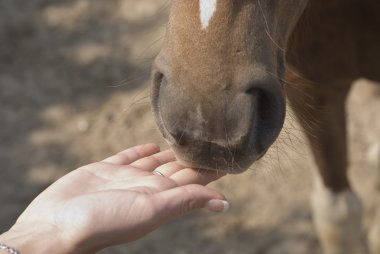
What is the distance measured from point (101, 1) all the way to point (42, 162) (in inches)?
44.2

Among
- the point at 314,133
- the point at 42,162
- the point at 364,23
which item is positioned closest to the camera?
the point at 364,23

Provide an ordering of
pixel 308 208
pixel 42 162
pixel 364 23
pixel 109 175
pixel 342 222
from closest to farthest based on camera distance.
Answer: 1. pixel 109 175
2. pixel 364 23
3. pixel 342 222
4. pixel 308 208
5. pixel 42 162

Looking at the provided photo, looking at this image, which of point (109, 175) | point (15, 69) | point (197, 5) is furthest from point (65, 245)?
point (15, 69)

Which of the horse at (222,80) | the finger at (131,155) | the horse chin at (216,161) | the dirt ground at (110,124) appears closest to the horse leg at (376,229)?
the dirt ground at (110,124)

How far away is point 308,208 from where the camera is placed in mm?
3279

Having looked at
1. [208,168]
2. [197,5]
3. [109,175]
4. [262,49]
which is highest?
[197,5]

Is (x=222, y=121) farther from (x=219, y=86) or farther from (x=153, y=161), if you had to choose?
(x=153, y=161)

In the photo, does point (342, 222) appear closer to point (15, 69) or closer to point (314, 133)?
point (314, 133)

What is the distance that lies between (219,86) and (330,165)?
4.34ft

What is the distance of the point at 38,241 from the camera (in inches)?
69.1

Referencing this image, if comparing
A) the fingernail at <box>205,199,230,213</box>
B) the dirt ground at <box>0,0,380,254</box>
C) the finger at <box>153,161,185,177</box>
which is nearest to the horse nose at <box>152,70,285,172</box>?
the fingernail at <box>205,199,230,213</box>

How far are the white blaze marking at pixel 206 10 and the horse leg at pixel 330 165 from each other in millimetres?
819

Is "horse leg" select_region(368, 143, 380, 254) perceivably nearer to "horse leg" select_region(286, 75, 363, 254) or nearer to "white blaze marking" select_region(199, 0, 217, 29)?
"horse leg" select_region(286, 75, 363, 254)

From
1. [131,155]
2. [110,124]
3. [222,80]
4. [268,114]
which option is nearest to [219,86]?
[222,80]
